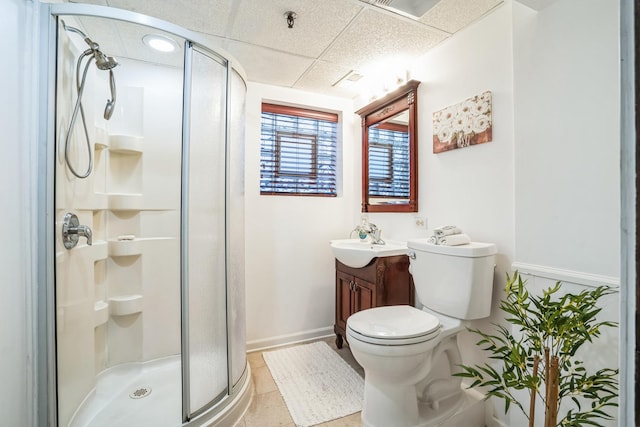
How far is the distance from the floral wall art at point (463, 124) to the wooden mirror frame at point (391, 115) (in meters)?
0.19

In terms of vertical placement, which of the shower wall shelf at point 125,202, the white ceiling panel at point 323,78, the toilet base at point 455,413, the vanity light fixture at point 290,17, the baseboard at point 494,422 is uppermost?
the white ceiling panel at point 323,78

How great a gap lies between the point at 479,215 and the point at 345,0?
134cm

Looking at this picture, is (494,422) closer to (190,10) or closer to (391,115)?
(391,115)

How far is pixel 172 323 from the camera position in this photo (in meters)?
2.08

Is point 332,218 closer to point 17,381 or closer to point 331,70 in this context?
point 331,70

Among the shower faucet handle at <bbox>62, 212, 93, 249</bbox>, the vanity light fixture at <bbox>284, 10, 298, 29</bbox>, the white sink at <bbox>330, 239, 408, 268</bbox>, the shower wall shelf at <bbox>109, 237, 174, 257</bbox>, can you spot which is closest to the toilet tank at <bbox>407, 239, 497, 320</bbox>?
the white sink at <bbox>330, 239, 408, 268</bbox>

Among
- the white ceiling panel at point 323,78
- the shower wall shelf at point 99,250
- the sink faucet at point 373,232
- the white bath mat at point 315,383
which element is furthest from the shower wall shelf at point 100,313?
the white ceiling panel at point 323,78

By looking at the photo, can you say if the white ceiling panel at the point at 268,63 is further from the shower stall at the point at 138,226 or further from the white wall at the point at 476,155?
the white wall at the point at 476,155

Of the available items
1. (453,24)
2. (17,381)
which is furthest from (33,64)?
(453,24)

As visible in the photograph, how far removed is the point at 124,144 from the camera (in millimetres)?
1915

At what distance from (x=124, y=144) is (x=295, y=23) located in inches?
52.5

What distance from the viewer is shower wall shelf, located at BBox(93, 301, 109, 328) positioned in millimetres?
1741

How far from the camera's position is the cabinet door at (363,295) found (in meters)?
1.90

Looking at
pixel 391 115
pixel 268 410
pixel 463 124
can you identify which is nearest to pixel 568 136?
pixel 463 124
